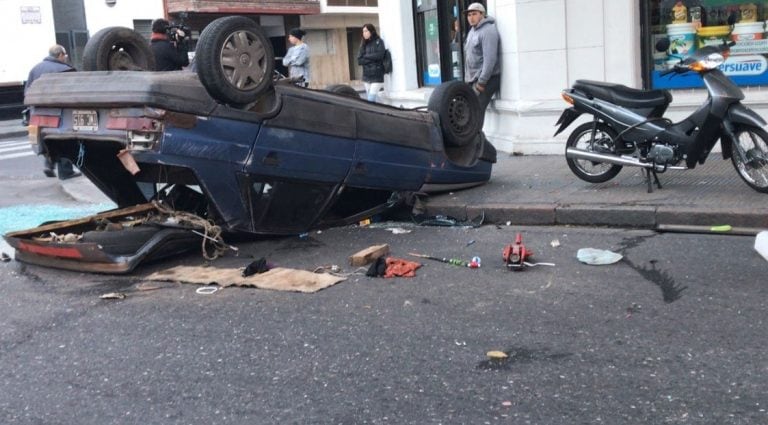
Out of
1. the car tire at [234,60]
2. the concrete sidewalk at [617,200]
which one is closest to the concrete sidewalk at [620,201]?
the concrete sidewalk at [617,200]

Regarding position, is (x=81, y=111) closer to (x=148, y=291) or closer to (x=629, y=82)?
(x=148, y=291)

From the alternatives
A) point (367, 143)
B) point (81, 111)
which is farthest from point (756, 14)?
point (81, 111)

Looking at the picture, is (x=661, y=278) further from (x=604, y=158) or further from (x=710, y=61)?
(x=710, y=61)

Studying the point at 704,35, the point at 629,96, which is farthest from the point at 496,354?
the point at 704,35

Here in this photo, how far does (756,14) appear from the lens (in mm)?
9719

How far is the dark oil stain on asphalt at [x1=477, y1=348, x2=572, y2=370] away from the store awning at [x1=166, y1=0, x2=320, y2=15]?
98.4 ft

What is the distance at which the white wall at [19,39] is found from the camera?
90.1ft

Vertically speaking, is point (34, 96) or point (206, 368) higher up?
point (34, 96)

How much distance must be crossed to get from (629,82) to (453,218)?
353 cm

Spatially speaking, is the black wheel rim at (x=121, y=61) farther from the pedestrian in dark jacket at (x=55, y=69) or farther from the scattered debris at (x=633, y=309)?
the scattered debris at (x=633, y=309)

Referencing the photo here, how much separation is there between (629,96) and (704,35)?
2609 mm

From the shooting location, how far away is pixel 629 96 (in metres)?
8.15

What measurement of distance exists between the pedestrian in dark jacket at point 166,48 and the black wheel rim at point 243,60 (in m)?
3.60

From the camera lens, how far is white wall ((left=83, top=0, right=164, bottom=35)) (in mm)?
30500
